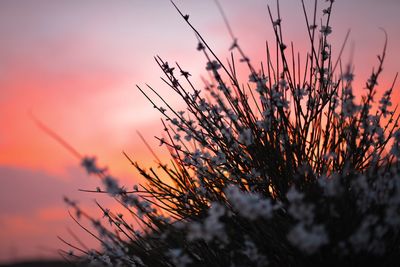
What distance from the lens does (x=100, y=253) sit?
3.27m

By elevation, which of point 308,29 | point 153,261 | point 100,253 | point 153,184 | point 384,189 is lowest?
point 384,189

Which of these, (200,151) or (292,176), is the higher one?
(200,151)

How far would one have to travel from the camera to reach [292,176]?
2.87 m

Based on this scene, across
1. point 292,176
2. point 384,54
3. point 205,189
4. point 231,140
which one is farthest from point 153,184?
point 384,54

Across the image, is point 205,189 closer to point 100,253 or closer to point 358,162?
point 100,253

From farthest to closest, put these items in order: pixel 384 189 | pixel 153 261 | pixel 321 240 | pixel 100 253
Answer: pixel 100 253 < pixel 153 261 < pixel 384 189 < pixel 321 240

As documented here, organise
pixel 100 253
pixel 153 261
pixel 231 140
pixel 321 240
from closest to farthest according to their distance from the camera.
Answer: pixel 321 240 < pixel 153 261 < pixel 231 140 < pixel 100 253

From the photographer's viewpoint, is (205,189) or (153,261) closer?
(153,261)

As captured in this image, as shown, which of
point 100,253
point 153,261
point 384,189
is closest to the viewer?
point 384,189

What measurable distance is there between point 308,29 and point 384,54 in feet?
1.84

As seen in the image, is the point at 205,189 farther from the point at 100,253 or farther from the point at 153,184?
the point at 100,253

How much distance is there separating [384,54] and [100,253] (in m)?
2.59

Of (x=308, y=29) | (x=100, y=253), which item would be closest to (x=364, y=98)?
(x=308, y=29)

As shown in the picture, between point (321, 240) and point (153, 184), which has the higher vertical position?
point (153, 184)
